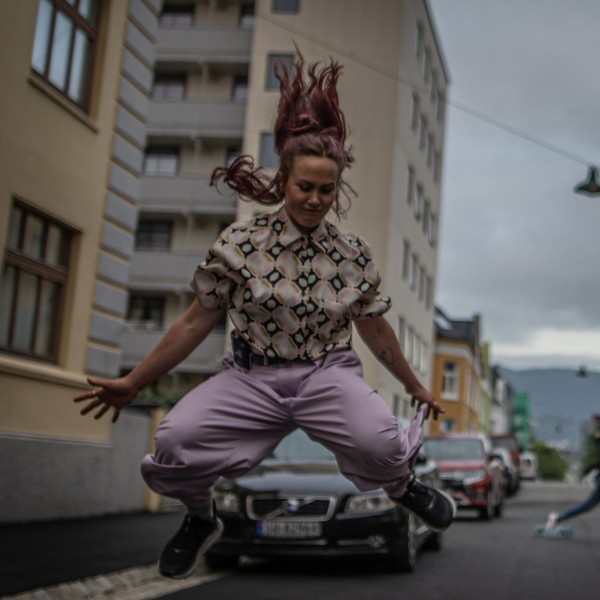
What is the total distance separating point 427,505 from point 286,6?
35.5 metres

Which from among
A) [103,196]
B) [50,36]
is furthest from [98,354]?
[50,36]

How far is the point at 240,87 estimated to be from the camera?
38.7 metres

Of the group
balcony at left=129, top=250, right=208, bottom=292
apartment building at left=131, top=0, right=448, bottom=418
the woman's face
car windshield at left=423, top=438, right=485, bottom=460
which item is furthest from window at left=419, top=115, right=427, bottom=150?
the woman's face

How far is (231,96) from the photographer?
38406 millimetres

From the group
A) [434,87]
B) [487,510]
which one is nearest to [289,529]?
[487,510]

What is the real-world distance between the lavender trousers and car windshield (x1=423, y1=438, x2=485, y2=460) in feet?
54.4

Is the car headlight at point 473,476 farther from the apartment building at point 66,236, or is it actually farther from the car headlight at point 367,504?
the car headlight at point 367,504

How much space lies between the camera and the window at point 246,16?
3816 centimetres

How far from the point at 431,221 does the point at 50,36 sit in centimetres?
3587

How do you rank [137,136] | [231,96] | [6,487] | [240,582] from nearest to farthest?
[240,582] < [6,487] < [137,136] < [231,96]

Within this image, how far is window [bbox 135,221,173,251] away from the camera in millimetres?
38094

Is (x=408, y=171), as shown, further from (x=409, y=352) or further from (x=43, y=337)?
(x=43, y=337)

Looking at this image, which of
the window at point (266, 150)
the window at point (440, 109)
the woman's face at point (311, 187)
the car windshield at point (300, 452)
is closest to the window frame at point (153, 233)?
the window at point (266, 150)

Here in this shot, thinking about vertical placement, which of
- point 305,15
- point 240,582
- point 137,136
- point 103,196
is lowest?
point 240,582
